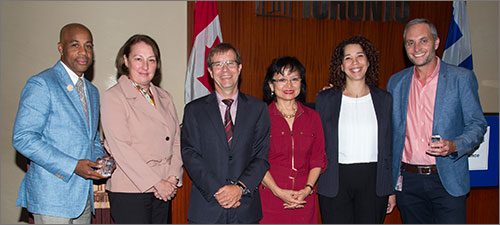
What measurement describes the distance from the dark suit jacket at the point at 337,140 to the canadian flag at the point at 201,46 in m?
2.07

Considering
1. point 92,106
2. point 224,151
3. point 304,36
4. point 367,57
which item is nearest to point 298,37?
point 304,36

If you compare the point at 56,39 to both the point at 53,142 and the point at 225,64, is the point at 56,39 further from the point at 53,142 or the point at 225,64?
the point at 225,64

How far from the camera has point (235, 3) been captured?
5.32m

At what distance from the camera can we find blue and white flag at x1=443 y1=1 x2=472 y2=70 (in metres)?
5.40

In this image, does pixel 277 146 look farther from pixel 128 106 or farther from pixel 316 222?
pixel 128 106

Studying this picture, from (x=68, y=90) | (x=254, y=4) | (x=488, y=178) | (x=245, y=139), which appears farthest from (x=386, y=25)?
(x=68, y=90)

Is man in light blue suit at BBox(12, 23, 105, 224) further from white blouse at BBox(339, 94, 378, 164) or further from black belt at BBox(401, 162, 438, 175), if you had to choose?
black belt at BBox(401, 162, 438, 175)

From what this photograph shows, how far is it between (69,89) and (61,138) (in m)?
0.28

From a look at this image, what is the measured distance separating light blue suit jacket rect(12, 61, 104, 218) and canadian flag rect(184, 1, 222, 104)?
7.34ft

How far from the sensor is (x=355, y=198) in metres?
3.15

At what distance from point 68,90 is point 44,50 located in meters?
2.44

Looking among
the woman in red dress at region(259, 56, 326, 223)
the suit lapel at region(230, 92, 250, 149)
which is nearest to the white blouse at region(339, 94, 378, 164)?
the woman in red dress at region(259, 56, 326, 223)

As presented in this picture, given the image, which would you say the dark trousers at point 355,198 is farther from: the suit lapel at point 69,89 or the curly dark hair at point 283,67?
the suit lapel at point 69,89

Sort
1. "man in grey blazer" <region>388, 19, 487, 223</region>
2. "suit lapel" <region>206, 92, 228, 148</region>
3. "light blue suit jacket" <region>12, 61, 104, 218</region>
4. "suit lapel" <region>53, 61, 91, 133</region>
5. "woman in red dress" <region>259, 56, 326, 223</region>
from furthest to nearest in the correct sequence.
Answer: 1. "man in grey blazer" <region>388, 19, 487, 223</region>
2. "woman in red dress" <region>259, 56, 326, 223</region>
3. "suit lapel" <region>206, 92, 228, 148</region>
4. "suit lapel" <region>53, 61, 91, 133</region>
5. "light blue suit jacket" <region>12, 61, 104, 218</region>
